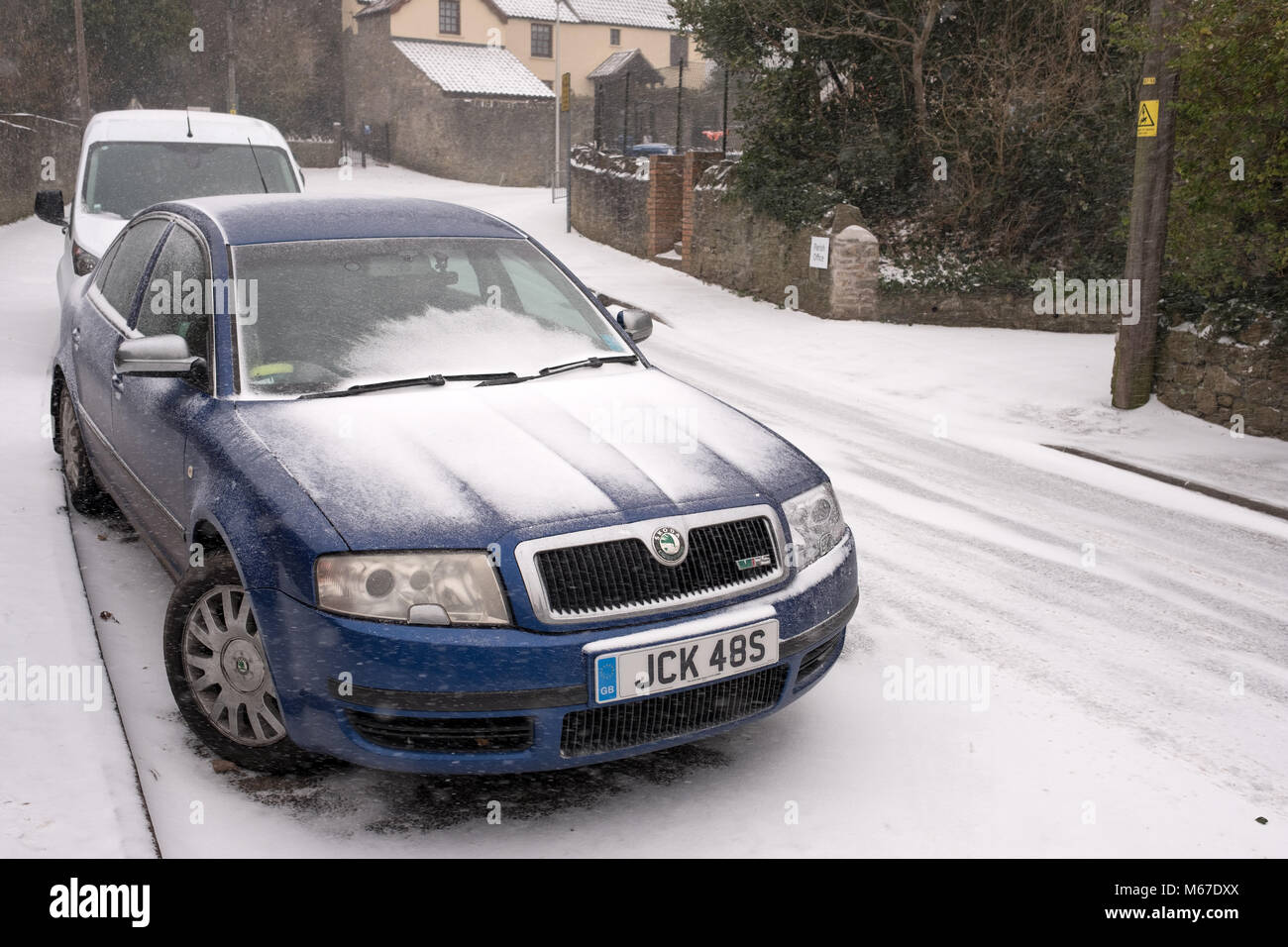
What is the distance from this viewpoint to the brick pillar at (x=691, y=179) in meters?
20.2

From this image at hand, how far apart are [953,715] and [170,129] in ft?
28.9

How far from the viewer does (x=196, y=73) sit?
51.5m

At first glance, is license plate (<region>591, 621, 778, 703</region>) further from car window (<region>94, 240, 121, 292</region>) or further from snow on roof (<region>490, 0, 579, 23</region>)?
snow on roof (<region>490, 0, 579, 23</region>)

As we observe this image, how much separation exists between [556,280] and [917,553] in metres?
2.55

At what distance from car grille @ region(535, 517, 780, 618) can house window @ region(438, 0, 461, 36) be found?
57.4 m

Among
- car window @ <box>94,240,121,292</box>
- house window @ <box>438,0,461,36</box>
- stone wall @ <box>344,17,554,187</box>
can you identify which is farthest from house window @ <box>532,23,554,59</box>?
car window @ <box>94,240,121,292</box>

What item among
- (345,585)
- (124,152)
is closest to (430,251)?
(345,585)

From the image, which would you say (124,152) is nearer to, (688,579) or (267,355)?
(267,355)

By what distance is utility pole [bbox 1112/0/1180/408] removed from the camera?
963cm

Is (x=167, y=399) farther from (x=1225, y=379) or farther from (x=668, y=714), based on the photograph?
(x=1225, y=379)

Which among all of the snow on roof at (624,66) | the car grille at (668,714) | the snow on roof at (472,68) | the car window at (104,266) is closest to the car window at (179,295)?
the car window at (104,266)

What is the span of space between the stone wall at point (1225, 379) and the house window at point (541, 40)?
57.7 metres
